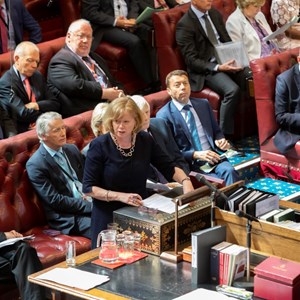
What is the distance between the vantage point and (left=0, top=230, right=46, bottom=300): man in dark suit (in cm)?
587

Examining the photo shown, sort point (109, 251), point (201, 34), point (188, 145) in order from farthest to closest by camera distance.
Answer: point (201, 34)
point (188, 145)
point (109, 251)

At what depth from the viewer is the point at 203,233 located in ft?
16.6

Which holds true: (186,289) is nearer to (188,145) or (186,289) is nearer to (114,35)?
(188,145)

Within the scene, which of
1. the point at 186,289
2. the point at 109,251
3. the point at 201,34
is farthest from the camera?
the point at 201,34

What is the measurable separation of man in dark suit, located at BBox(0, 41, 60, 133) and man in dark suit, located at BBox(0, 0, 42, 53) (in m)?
0.69

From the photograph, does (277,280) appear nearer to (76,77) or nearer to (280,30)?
(76,77)

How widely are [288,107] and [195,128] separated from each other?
901mm

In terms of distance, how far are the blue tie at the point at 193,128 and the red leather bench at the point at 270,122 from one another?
32.5 inches

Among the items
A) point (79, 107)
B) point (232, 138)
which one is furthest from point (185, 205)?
point (232, 138)

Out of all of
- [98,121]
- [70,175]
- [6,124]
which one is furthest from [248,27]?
[70,175]

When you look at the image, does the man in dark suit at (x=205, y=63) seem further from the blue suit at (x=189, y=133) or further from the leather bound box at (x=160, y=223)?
the leather bound box at (x=160, y=223)

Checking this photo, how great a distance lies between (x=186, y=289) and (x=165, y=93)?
9.54 feet

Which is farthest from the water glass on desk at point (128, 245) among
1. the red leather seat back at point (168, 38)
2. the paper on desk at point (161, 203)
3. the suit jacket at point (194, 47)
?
the red leather seat back at point (168, 38)

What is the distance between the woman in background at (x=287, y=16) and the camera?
31.7 ft
